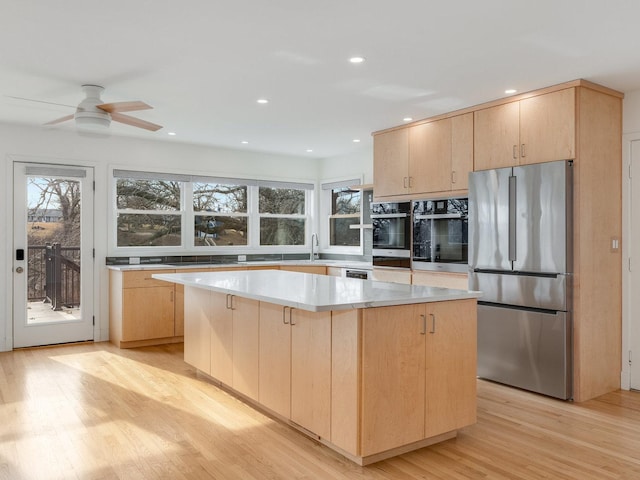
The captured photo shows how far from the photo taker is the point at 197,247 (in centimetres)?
673

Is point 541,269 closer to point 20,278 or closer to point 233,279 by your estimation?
point 233,279

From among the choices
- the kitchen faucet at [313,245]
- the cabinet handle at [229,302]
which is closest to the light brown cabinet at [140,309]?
the cabinet handle at [229,302]

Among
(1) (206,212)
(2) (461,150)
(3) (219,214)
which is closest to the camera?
(2) (461,150)

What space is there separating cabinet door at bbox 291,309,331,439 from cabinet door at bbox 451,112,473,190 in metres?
2.37

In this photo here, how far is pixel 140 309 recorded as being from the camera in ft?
18.5

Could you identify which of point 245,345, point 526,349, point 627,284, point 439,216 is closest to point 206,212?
point 439,216

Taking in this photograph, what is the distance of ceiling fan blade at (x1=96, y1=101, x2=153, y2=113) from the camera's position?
3.59 metres

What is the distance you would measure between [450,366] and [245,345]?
1.45 metres

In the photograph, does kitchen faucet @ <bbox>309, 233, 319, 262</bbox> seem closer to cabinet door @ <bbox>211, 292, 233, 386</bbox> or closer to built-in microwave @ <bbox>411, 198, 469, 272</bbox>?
built-in microwave @ <bbox>411, 198, 469, 272</bbox>

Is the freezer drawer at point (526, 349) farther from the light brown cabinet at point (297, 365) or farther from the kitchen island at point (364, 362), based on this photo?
the light brown cabinet at point (297, 365)

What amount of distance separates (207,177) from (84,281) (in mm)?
2011

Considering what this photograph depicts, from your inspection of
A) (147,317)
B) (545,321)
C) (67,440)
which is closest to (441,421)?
(545,321)

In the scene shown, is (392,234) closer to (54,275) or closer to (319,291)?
(319,291)

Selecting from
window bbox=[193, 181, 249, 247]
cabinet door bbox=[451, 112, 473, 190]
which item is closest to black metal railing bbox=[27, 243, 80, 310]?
window bbox=[193, 181, 249, 247]
